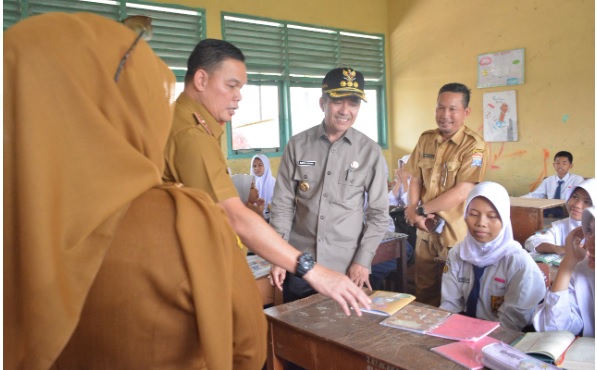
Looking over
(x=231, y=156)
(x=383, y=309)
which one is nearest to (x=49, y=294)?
(x=383, y=309)

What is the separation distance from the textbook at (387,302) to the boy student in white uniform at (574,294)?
46 centimetres

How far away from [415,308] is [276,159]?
13.9 feet

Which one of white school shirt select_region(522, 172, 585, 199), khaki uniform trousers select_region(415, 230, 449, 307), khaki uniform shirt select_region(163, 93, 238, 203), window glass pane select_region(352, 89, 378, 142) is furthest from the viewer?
window glass pane select_region(352, 89, 378, 142)

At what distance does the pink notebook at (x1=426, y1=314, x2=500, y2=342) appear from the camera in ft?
4.85

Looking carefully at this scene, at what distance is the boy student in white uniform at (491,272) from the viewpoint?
1926 mm

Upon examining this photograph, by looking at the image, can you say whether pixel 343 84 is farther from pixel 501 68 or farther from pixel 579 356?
pixel 501 68

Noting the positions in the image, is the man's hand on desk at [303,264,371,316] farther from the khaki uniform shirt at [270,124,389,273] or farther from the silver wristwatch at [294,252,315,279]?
the khaki uniform shirt at [270,124,389,273]

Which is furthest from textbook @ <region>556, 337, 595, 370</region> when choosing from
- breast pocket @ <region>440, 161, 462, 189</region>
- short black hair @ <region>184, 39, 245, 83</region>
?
breast pocket @ <region>440, 161, 462, 189</region>

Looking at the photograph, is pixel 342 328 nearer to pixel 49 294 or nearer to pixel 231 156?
pixel 49 294

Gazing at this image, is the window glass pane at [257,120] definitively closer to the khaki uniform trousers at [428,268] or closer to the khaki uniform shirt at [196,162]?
the khaki uniform trousers at [428,268]

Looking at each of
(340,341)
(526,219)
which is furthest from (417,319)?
(526,219)

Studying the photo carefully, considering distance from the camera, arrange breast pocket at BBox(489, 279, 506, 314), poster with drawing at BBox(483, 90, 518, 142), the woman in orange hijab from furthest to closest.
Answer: poster with drawing at BBox(483, 90, 518, 142), breast pocket at BBox(489, 279, 506, 314), the woman in orange hijab

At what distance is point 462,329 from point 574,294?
530 millimetres

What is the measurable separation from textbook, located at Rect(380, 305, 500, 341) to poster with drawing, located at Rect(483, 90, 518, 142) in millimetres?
4635
